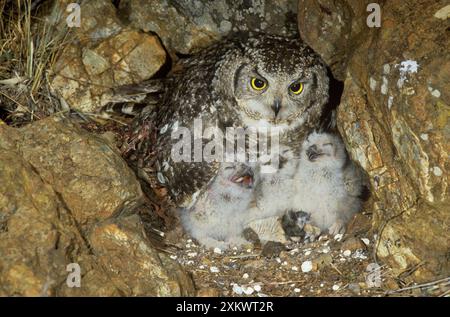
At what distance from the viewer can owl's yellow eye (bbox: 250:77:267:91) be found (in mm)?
3568

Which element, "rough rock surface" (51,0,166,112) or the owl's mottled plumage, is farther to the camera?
"rough rock surface" (51,0,166,112)

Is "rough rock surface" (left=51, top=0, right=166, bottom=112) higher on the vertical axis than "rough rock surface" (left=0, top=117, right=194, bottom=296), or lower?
higher

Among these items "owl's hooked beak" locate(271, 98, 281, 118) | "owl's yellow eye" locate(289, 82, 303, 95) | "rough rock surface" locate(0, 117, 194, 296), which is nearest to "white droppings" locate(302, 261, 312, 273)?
"rough rock surface" locate(0, 117, 194, 296)

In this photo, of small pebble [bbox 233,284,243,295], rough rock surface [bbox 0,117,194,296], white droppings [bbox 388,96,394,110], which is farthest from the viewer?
small pebble [bbox 233,284,243,295]

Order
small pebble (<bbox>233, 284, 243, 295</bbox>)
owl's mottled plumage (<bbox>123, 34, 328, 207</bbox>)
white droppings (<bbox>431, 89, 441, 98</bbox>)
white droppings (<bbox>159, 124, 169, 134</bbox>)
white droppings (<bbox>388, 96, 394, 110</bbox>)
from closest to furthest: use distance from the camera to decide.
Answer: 1. white droppings (<bbox>431, 89, 441, 98</bbox>)
2. white droppings (<bbox>388, 96, 394, 110</bbox>)
3. small pebble (<bbox>233, 284, 243, 295</bbox>)
4. owl's mottled plumage (<bbox>123, 34, 328, 207</bbox>)
5. white droppings (<bbox>159, 124, 169, 134</bbox>)

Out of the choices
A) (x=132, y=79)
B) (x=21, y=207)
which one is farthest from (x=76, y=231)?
(x=132, y=79)

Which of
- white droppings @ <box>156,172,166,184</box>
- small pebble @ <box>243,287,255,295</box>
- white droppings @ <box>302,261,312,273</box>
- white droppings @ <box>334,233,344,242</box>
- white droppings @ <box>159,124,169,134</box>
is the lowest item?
small pebble @ <box>243,287,255,295</box>

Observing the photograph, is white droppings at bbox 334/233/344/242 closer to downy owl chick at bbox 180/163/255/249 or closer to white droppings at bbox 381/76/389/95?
downy owl chick at bbox 180/163/255/249

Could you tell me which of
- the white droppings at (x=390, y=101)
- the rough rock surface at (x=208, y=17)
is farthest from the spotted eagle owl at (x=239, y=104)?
the white droppings at (x=390, y=101)

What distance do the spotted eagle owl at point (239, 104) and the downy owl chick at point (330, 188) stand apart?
13cm

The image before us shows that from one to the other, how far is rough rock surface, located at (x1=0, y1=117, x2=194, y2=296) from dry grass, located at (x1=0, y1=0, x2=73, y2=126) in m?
0.98

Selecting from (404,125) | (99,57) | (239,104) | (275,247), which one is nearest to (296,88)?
(239,104)

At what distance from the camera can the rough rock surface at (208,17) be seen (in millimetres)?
4367

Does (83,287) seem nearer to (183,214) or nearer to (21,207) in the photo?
(21,207)
